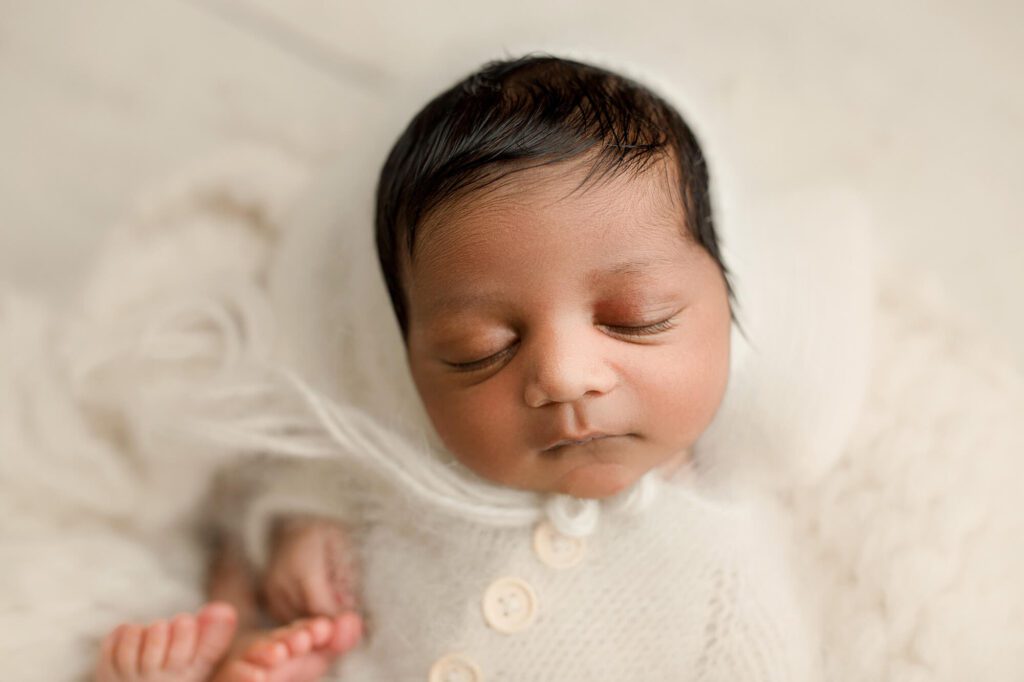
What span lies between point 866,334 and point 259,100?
1.15 metres

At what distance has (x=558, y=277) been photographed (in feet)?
2.95

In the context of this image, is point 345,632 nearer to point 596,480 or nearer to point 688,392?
point 596,480

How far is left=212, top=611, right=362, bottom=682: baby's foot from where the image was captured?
3.43 feet

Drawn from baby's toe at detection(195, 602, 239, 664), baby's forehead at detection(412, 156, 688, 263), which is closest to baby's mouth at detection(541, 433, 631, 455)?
baby's forehead at detection(412, 156, 688, 263)

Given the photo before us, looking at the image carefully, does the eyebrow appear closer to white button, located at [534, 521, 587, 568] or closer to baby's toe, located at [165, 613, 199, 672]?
white button, located at [534, 521, 587, 568]

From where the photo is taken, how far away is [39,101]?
5.46 ft

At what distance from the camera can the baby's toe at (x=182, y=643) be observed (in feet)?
3.47

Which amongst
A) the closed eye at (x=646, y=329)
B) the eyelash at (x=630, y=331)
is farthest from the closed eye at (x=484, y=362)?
the closed eye at (x=646, y=329)

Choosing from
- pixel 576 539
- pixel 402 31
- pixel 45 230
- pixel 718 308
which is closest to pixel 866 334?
pixel 718 308

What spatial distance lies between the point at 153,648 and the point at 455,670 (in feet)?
1.17

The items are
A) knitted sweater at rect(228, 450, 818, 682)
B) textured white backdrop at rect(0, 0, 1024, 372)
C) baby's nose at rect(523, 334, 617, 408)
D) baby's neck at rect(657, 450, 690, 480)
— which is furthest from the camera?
textured white backdrop at rect(0, 0, 1024, 372)

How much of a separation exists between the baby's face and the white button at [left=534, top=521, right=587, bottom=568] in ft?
0.23

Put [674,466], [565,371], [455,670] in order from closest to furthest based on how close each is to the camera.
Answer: [565,371] → [455,670] → [674,466]

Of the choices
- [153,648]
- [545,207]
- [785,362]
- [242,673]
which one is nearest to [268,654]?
[242,673]
